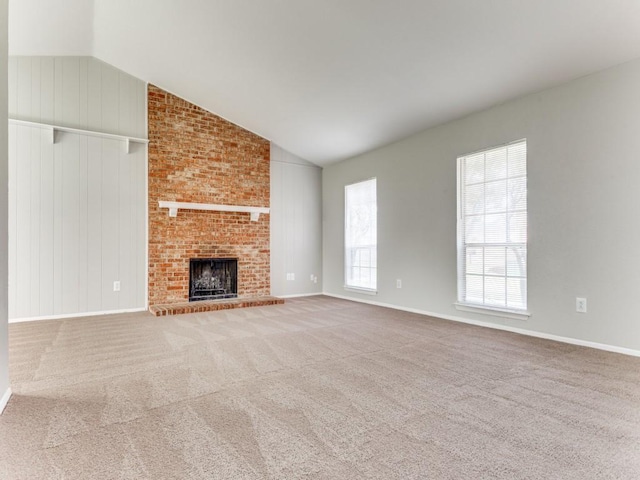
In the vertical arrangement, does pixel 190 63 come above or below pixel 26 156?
above

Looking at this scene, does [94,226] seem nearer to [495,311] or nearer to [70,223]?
[70,223]

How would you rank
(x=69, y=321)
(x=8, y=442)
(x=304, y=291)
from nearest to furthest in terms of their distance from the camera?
1. (x=8, y=442)
2. (x=69, y=321)
3. (x=304, y=291)

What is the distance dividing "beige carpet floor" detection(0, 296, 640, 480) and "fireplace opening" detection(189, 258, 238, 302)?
1983 millimetres

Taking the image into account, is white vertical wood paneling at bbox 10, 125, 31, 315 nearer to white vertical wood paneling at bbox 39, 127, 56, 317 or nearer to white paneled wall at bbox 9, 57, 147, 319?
white paneled wall at bbox 9, 57, 147, 319

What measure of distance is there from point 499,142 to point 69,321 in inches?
216

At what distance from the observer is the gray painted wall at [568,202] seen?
9.90ft

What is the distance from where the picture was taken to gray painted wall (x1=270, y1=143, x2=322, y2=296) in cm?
636

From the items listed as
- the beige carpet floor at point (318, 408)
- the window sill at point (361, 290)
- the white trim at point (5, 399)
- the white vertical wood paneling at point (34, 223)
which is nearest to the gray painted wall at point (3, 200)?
the white trim at point (5, 399)

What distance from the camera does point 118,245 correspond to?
4965 mm

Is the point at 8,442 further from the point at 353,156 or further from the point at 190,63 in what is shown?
the point at 353,156

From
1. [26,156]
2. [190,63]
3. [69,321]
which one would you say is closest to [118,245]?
[69,321]

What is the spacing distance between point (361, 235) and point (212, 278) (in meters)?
2.56

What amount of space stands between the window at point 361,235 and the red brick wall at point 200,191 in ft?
4.71

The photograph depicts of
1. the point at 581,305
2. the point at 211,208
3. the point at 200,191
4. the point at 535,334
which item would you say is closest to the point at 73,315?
the point at 211,208
